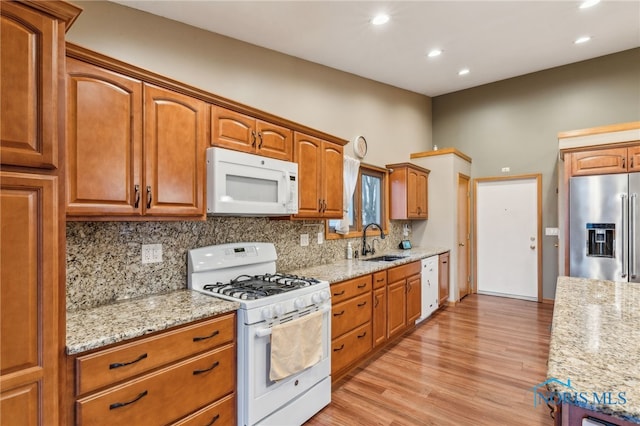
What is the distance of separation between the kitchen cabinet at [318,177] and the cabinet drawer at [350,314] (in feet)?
2.73

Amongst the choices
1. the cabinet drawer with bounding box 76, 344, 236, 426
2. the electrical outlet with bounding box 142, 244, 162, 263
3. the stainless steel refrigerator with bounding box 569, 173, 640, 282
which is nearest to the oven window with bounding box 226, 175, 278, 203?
the electrical outlet with bounding box 142, 244, 162, 263

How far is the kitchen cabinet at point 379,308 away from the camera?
3156 millimetres

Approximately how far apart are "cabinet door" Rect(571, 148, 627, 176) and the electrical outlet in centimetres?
466

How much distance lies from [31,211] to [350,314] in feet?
7.51

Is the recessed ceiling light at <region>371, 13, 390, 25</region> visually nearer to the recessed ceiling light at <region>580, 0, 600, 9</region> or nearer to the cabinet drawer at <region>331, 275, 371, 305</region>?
the recessed ceiling light at <region>580, 0, 600, 9</region>

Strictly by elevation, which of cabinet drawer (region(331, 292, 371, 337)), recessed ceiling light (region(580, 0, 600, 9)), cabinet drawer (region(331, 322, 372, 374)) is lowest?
cabinet drawer (region(331, 322, 372, 374))

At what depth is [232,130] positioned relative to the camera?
2.28m

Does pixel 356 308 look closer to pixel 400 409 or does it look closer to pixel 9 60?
pixel 400 409

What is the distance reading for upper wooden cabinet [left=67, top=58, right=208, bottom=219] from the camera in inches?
62.0

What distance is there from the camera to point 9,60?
1.11 metres

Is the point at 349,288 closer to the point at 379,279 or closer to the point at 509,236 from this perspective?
the point at 379,279

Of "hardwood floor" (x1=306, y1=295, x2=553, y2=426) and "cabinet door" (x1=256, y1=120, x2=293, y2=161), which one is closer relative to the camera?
"hardwood floor" (x1=306, y1=295, x2=553, y2=426)

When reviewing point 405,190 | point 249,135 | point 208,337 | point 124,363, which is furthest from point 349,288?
point 405,190

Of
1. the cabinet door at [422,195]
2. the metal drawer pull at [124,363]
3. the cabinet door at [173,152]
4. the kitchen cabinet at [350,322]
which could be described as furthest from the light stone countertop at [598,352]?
the cabinet door at [422,195]
